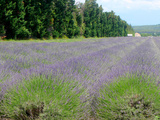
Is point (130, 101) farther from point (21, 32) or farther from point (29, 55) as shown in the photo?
point (21, 32)

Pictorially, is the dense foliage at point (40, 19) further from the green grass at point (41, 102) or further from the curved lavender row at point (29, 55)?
the green grass at point (41, 102)

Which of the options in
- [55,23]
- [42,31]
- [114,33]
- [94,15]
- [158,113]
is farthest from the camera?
[114,33]

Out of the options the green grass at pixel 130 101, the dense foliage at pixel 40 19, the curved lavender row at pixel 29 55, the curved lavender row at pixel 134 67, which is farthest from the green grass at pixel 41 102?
the dense foliage at pixel 40 19

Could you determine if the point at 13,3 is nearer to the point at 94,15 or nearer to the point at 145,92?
the point at 145,92

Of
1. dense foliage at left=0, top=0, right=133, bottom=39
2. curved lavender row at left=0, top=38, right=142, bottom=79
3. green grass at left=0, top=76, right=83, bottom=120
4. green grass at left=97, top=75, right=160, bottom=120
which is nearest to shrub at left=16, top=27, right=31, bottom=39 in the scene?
dense foliage at left=0, top=0, right=133, bottom=39

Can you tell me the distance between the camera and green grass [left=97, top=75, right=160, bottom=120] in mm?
2033

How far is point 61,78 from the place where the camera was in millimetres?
2449

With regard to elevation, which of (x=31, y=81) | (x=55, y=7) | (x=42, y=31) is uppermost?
(x=55, y=7)

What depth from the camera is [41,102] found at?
2.02 metres

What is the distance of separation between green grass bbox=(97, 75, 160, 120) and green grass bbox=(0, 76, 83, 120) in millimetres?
344

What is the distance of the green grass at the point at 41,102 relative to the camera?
76.5 inches

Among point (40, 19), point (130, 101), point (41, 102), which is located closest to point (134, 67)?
point (130, 101)

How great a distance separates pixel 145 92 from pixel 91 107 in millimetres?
716

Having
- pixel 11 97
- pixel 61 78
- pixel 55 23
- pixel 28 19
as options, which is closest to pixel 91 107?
pixel 61 78
